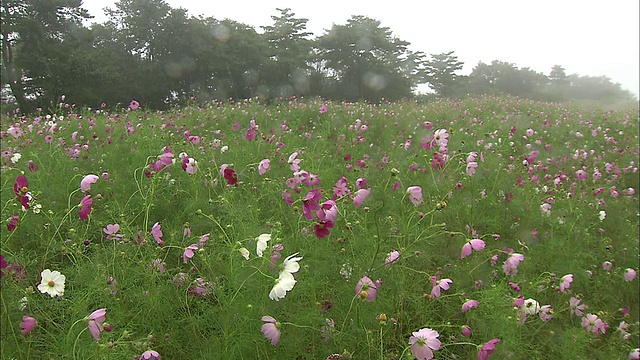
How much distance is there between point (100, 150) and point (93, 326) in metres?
2.65

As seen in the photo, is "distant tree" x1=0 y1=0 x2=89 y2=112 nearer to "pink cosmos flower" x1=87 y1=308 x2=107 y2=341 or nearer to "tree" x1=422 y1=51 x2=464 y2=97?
"pink cosmos flower" x1=87 y1=308 x2=107 y2=341

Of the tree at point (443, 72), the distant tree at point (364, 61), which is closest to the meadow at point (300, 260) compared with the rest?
the distant tree at point (364, 61)

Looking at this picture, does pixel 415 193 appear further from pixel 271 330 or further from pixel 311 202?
pixel 271 330

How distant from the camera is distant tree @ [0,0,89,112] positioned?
14.9ft

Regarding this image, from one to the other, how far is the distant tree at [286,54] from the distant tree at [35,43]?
6608mm

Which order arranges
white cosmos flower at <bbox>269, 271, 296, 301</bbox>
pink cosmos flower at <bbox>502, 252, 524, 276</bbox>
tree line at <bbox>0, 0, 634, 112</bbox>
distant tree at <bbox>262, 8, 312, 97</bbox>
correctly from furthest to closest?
distant tree at <bbox>262, 8, 312, 97</bbox> → tree line at <bbox>0, 0, 634, 112</bbox> → pink cosmos flower at <bbox>502, 252, 524, 276</bbox> → white cosmos flower at <bbox>269, 271, 296, 301</bbox>

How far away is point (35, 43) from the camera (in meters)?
4.91

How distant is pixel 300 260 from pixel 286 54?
1185 cm

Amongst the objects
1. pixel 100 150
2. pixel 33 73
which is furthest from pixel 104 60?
pixel 100 150

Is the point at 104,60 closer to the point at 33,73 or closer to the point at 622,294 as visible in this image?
the point at 33,73

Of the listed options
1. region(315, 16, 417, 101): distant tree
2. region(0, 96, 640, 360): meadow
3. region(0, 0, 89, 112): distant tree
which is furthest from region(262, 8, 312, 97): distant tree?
region(0, 96, 640, 360): meadow

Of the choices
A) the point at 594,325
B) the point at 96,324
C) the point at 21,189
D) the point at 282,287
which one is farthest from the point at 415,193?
the point at 21,189

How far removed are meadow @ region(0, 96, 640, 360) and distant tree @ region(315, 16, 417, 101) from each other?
13549mm

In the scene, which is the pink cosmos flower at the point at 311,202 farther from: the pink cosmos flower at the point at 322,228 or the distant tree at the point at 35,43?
the distant tree at the point at 35,43
